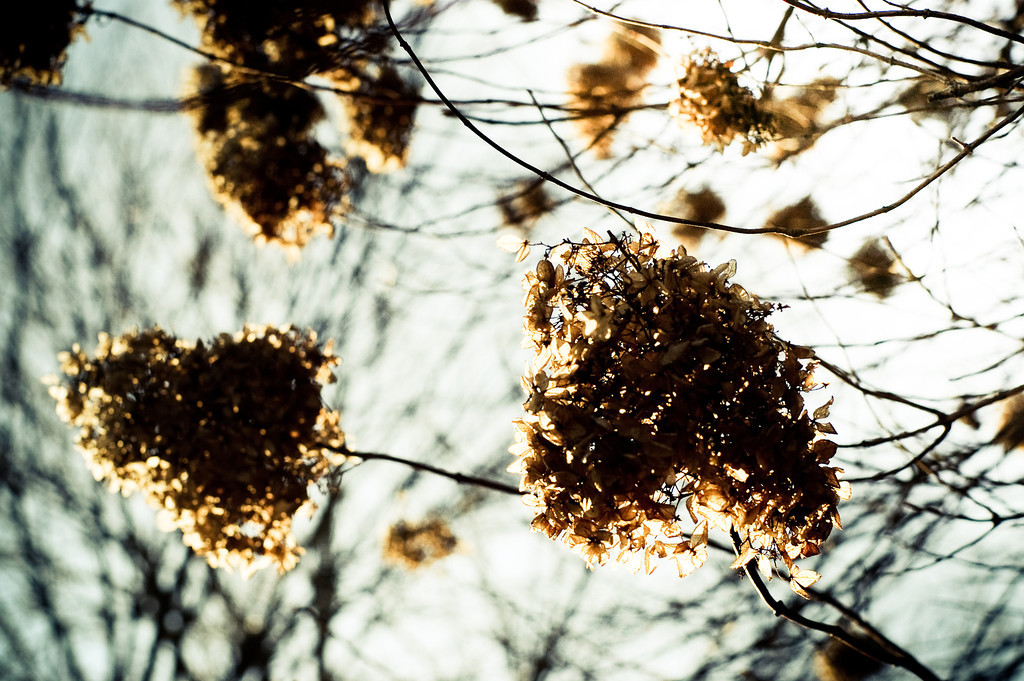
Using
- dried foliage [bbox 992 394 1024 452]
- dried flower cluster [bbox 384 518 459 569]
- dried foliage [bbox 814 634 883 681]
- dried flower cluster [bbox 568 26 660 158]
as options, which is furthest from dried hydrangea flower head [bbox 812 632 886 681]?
dried flower cluster [bbox 568 26 660 158]

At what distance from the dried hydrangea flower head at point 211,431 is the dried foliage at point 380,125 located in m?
1.49

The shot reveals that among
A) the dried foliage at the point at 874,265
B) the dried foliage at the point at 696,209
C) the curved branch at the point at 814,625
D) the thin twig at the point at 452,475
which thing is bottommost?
the curved branch at the point at 814,625

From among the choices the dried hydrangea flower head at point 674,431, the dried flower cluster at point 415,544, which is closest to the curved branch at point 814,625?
the dried hydrangea flower head at point 674,431

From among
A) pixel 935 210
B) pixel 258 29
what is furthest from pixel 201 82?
pixel 935 210

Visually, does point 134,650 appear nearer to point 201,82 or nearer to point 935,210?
point 201,82

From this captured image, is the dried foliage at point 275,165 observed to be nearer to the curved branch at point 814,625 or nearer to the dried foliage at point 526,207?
the dried foliage at point 526,207

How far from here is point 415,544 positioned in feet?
15.9

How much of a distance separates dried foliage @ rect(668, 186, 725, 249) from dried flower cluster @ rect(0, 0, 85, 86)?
303 cm

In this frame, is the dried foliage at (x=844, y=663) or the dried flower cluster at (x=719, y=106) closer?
the dried flower cluster at (x=719, y=106)

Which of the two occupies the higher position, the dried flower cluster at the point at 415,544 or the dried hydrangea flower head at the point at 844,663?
the dried flower cluster at the point at 415,544

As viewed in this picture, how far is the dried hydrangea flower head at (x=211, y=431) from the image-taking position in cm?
186

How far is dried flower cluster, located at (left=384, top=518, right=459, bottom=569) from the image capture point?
188 inches

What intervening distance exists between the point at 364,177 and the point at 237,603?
498 centimetres

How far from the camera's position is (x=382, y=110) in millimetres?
3107
